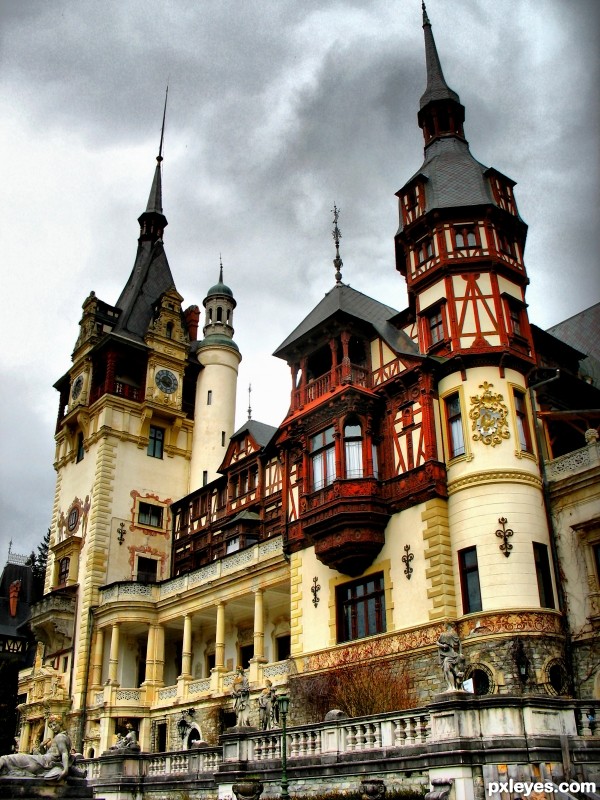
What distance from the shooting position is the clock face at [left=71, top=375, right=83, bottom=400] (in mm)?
49312

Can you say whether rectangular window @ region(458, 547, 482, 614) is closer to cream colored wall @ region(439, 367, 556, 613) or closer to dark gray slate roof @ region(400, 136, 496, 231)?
cream colored wall @ region(439, 367, 556, 613)

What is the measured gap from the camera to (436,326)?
95.9 feet

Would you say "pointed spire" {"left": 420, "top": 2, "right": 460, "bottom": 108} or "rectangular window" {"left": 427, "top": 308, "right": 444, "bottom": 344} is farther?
"pointed spire" {"left": 420, "top": 2, "right": 460, "bottom": 108}

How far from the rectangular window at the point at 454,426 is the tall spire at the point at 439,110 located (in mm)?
14250

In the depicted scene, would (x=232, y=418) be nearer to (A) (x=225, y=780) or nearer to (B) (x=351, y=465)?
(B) (x=351, y=465)

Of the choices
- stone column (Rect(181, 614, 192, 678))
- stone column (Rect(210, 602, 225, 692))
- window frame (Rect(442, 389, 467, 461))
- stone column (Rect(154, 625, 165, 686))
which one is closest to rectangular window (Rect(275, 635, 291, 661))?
stone column (Rect(210, 602, 225, 692))

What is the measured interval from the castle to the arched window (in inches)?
3.1

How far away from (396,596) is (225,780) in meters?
8.23

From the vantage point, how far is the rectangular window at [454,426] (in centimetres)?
2680

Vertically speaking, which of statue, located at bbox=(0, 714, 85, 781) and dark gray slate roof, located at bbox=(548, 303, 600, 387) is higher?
dark gray slate roof, located at bbox=(548, 303, 600, 387)

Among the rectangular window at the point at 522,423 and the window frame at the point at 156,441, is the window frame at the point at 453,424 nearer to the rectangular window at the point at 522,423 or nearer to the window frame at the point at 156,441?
the rectangular window at the point at 522,423

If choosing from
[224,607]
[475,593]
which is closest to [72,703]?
[224,607]

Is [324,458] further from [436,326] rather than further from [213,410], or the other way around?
[213,410]

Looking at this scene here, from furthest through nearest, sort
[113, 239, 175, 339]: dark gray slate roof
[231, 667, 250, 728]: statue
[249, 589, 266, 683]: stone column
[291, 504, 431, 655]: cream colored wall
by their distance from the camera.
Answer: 1. [113, 239, 175, 339]: dark gray slate roof
2. [249, 589, 266, 683]: stone column
3. [291, 504, 431, 655]: cream colored wall
4. [231, 667, 250, 728]: statue
